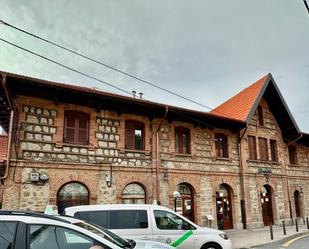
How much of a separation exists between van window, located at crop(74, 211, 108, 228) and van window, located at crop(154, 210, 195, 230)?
1.49m

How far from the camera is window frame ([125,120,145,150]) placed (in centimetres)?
1537

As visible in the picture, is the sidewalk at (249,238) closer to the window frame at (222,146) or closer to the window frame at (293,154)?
the window frame at (222,146)

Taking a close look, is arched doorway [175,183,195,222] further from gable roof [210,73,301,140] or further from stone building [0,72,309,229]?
gable roof [210,73,301,140]

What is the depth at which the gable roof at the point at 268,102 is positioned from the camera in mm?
20073

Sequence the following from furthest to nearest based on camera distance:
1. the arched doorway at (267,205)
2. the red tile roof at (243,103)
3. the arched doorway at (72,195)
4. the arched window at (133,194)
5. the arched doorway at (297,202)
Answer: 1. the arched doorway at (297,202)
2. the arched doorway at (267,205)
3. the red tile roof at (243,103)
4. the arched window at (133,194)
5. the arched doorway at (72,195)

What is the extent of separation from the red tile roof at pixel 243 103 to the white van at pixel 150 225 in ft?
36.8

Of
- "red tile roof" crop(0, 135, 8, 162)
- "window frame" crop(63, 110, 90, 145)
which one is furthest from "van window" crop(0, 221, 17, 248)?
"red tile roof" crop(0, 135, 8, 162)

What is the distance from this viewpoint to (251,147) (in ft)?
67.4

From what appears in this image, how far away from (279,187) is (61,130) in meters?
15.3

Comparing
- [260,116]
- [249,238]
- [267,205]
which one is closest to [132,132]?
[249,238]

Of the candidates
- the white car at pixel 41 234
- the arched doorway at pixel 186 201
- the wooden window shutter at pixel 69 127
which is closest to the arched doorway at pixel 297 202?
the arched doorway at pixel 186 201

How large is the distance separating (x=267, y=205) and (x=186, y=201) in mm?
7003

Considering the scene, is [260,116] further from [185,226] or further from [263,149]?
[185,226]

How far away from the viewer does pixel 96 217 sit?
29.3ft
